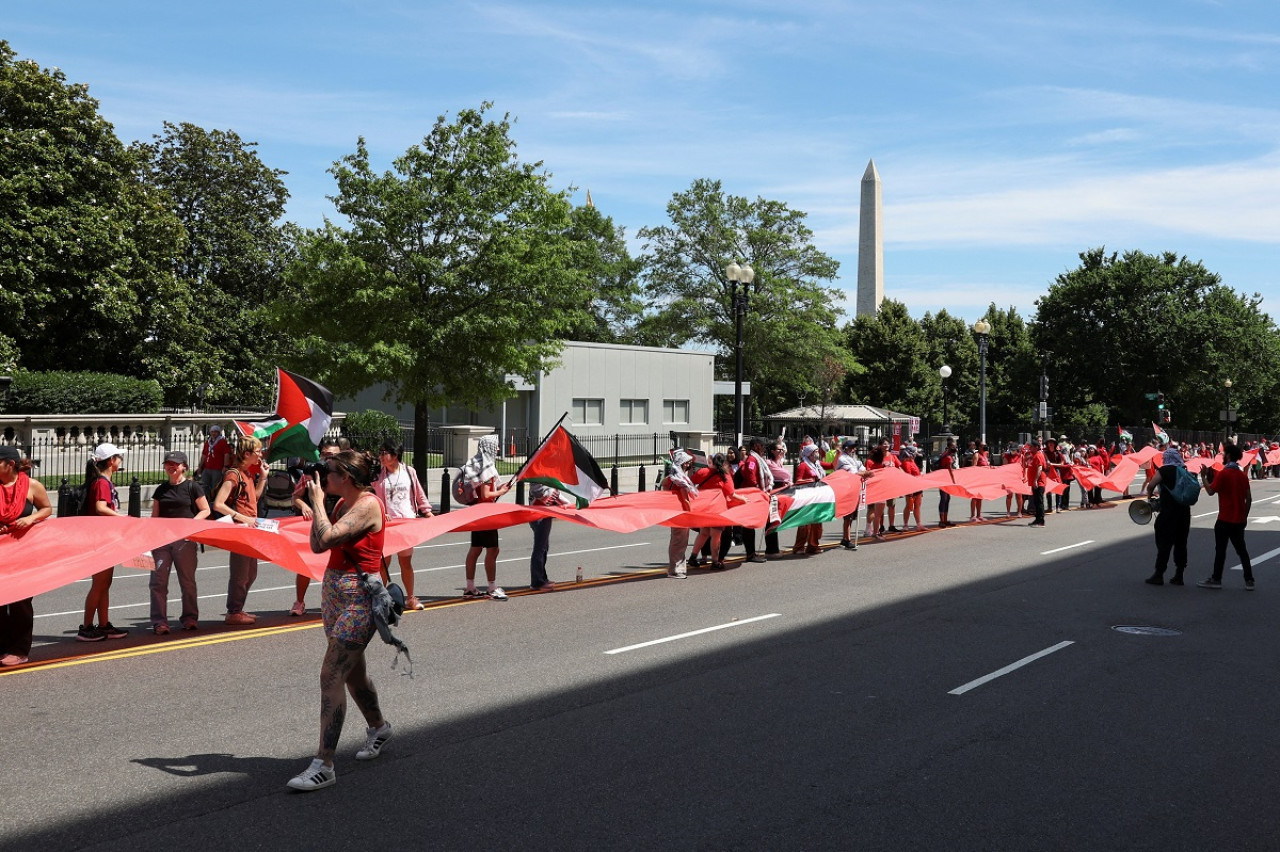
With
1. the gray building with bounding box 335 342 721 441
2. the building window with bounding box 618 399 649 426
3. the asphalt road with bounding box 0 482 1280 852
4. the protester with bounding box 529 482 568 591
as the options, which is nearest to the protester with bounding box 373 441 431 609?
the asphalt road with bounding box 0 482 1280 852

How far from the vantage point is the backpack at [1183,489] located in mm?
13727

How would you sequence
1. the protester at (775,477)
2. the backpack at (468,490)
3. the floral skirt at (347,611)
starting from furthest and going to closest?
the protester at (775,477) < the backpack at (468,490) < the floral skirt at (347,611)

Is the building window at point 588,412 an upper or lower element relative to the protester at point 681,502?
upper

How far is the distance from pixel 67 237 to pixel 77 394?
718cm

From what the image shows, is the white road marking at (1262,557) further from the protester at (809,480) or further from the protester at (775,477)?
the protester at (775,477)

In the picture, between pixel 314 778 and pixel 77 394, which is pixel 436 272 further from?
pixel 314 778

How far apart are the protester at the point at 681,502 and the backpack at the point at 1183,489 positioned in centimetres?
609

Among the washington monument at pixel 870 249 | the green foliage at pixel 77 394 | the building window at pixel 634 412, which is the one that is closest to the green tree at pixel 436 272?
the green foliage at pixel 77 394

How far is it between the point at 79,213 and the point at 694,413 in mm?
27861

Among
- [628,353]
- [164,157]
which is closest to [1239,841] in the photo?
[628,353]

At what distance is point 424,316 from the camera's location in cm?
2848

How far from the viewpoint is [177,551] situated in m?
10.0

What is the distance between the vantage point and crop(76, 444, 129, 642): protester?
9734 millimetres

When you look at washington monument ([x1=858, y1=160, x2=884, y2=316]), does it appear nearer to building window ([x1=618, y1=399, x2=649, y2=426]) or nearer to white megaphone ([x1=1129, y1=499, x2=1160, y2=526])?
building window ([x1=618, y1=399, x2=649, y2=426])
